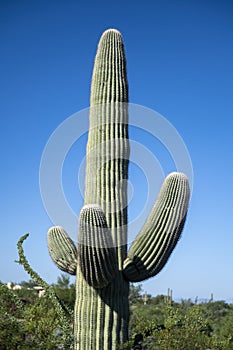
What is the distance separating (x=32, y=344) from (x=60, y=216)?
153 cm

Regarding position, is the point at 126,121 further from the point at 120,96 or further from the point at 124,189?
the point at 124,189

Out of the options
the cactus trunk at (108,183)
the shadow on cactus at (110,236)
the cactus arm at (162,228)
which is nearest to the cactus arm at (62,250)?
the shadow on cactus at (110,236)

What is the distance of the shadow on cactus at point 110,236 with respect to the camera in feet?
18.0

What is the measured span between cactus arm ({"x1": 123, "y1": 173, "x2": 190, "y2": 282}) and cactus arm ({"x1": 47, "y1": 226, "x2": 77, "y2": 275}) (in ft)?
2.77

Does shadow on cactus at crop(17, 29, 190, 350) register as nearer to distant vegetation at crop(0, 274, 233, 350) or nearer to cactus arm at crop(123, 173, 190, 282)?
cactus arm at crop(123, 173, 190, 282)

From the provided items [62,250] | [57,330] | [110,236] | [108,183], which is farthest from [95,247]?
[57,330]

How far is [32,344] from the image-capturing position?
19.0 feet

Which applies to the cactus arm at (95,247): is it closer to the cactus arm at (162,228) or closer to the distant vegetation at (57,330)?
the cactus arm at (162,228)

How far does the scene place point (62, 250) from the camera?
6.31 metres

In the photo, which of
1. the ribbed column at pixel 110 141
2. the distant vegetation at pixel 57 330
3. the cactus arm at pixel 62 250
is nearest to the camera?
the distant vegetation at pixel 57 330

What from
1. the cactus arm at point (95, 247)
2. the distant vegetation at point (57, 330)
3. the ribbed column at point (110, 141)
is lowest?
the distant vegetation at point (57, 330)

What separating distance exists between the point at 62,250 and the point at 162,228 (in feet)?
4.62

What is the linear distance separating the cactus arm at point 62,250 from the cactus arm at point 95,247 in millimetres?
718

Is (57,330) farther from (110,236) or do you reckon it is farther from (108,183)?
(108,183)
